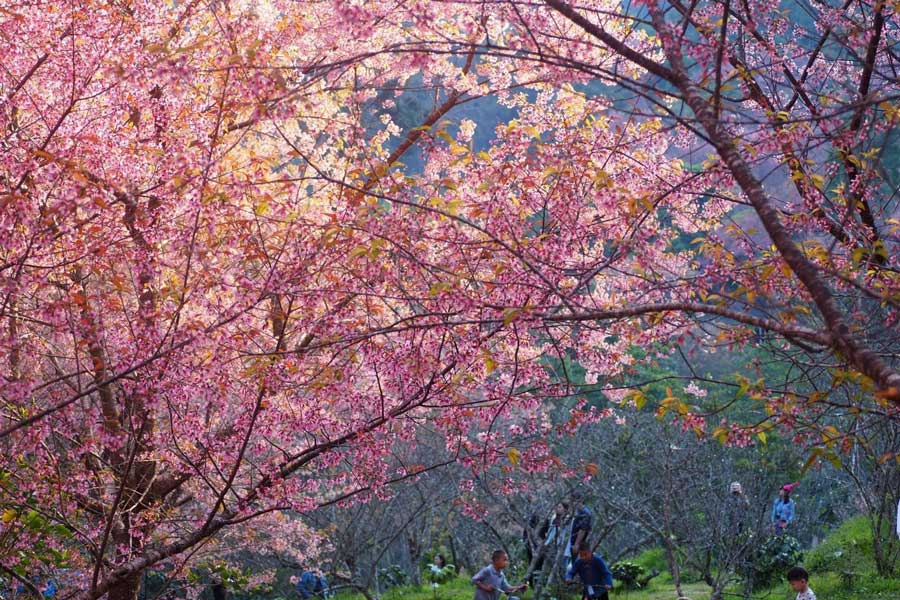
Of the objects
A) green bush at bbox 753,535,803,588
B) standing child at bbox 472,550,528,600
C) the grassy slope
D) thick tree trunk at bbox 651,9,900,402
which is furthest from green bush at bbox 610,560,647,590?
thick tree trunk at bbox 651,9,900,402

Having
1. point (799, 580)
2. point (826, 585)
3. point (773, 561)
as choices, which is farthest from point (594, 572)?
point (773, 561)

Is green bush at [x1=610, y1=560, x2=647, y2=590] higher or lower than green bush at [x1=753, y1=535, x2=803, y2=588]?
below

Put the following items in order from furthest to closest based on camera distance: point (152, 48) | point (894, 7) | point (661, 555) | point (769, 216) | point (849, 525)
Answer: point (661, 555) < point (849, 525) < point (894, 7) < point (152, 48) < point (769, 216)

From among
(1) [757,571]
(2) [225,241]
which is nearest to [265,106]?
(2) [225,241]

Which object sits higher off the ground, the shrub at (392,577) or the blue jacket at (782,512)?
the shrub at (392,577)

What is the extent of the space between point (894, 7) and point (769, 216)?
5.53 ft

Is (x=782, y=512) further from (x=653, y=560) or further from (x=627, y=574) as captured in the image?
(x=653, y=560)

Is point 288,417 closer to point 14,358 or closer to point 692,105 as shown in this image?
point 14,358

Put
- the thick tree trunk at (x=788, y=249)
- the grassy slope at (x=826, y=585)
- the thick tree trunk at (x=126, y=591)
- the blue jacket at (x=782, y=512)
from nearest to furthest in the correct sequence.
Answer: the thick tree trunk at (x=788, y=249) < the thick tree trunk at (x=126, y=591) < the grassy slope at (x=826, y=585) < the blue jacket at (x=782, y=512)

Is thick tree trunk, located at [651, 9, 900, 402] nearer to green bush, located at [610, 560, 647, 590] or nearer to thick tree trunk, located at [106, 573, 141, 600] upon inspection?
thick tree trunk, located at [106, 573, 141, 600]

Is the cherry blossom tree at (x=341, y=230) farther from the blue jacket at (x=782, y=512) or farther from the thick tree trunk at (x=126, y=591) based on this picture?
the blue jacket at (x=782, y=512)

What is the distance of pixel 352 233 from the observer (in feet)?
14.2

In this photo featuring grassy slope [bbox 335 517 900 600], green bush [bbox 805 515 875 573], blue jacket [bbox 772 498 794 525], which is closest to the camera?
grassy slope [bbox 335 517 900 600]

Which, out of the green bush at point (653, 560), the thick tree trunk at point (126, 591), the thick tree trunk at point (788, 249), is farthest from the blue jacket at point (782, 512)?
the thick tree trunk at point (788, 249)
